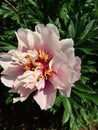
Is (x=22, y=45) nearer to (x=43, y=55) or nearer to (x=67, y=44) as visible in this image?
(x=43, y=55)

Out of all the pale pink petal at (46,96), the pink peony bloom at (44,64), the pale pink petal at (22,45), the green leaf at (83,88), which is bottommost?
the green leaf at (83,88)

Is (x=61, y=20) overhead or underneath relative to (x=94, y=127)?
overhead

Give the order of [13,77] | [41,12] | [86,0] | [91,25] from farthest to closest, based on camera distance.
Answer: [86,0] < [41,12] < [91,25] < [13,77]

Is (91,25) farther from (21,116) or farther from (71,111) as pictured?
(21,116)

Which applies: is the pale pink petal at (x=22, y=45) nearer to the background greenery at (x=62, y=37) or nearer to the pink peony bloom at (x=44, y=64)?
the pink peony bloom at (x=44, y=64)

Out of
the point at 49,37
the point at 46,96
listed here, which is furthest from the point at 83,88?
the point at 49,37

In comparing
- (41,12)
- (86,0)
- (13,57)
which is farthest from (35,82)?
(86,0)

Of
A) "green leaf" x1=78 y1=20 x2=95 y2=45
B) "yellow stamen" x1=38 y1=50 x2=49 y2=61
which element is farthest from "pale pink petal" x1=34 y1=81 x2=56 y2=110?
"green leaf" x1=78 y1=20 x2=95 y2=45

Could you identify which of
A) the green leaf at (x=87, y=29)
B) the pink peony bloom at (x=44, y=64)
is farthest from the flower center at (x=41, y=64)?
the green leaf at (x=87, y=29)
